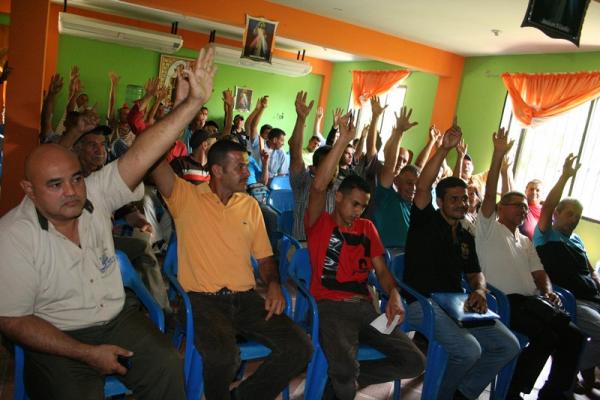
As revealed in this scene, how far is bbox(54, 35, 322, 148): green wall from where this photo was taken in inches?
386

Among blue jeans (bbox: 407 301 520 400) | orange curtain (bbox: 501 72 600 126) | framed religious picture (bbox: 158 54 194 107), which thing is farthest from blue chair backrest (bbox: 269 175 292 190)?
framed religious picture (bbox: 158 54 194 107)

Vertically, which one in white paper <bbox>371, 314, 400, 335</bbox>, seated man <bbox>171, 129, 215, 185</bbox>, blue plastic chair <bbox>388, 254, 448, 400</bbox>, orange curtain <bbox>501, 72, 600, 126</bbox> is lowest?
blue plastic chair <bbox>388, 254, 448, 400</bbox>

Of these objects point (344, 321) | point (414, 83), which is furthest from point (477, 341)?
point (414, 83)

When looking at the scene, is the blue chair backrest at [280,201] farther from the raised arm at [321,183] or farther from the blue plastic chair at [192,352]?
the blue plastic chair at [192,352]

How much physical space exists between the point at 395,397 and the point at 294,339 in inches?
35.6

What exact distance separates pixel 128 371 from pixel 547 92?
704 cm

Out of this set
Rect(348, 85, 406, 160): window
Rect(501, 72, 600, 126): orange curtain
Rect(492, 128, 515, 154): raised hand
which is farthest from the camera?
Rect(348, 85, 406, 160): window

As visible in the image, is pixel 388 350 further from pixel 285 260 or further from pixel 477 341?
pixel 285 260

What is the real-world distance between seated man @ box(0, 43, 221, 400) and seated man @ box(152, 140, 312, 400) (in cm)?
27

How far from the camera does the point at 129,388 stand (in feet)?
5.94

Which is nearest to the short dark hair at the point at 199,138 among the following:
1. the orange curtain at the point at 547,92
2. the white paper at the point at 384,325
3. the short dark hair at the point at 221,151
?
the short dark hair at the point at 221,151

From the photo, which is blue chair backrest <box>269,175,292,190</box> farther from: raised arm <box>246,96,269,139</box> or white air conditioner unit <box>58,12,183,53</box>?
white air conditioner unit <box>58,12,183,53</box>

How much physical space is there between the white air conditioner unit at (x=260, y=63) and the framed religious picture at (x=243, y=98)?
1123 mm

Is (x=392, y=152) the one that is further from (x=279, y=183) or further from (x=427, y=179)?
(x=279, y=183)
